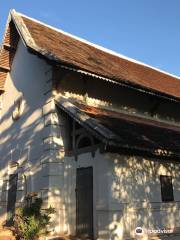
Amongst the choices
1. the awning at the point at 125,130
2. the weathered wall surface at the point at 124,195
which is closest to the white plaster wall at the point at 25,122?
the awning at the point at 125,130

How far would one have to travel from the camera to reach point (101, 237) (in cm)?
972

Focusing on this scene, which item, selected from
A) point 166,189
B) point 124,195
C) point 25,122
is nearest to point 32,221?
point 124,195

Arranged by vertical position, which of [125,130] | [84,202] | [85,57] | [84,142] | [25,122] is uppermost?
[85,57]

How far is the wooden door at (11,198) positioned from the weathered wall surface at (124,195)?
136 inches

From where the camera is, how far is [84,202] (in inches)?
433

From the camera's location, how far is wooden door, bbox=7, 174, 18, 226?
13.9 meters

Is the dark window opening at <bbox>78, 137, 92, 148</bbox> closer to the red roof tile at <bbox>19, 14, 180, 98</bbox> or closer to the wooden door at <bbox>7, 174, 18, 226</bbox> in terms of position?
the red roof tile at <bbox>19, 14, 180, 98</bbox>

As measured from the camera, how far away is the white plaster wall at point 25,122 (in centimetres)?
1288

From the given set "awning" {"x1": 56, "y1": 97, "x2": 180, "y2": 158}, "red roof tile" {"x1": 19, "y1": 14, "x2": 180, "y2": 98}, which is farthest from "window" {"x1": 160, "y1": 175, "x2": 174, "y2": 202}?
"red roof tile" {"x1": 19, "y1": 14, "x2": 180, "y2": 98}

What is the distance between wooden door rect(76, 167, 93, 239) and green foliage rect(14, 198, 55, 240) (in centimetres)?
97

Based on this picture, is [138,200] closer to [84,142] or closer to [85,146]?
[85,146]

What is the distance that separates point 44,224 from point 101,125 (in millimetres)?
3658

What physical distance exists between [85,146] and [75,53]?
4.73 meters

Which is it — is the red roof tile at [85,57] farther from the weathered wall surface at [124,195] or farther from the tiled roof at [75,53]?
the weathered wall surface at [124,195]
